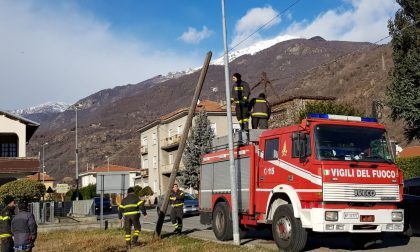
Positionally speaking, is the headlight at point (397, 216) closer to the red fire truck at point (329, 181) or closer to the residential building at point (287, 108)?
the red fire truck at point (329, 181)

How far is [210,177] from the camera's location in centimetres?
1611

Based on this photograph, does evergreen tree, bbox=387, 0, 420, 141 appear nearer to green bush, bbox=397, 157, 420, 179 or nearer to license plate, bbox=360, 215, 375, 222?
green bush, bbox=397, 157, 420, 179

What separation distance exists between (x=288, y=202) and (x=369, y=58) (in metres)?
107

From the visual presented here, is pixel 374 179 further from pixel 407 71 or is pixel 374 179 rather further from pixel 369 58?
pixel 369 58

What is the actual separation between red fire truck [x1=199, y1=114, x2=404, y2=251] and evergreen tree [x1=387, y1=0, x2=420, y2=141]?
435 inches

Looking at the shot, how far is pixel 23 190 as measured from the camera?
30.3m

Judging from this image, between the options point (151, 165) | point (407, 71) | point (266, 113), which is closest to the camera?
point (266, 113)

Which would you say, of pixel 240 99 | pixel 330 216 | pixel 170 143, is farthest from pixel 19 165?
pixel 330 216

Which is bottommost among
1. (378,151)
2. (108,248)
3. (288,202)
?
(108,248)

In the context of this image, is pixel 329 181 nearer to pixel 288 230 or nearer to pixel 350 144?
pixel 350 144

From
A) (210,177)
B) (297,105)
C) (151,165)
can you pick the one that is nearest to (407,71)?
(210,177)

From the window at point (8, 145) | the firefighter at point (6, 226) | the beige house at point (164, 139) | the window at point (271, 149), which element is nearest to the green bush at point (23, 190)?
the window at point (8, 145)

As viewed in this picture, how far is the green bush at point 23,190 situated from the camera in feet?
97.9

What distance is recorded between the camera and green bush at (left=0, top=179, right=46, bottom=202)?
29.8 metres
